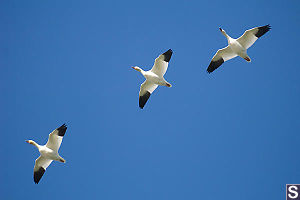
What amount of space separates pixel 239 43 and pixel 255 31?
0.85 metres

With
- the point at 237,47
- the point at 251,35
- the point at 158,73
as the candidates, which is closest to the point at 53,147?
the point at 158,73

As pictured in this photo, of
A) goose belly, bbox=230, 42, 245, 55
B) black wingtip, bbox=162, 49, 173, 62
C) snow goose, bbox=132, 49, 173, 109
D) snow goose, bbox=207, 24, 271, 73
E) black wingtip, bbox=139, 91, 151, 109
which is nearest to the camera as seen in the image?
snow goose, bbox=207, 24, 271, 73

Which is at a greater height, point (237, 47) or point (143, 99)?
point (237, 47)

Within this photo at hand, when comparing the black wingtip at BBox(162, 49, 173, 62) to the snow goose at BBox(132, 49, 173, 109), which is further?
the snow goose at BBox(132, 49, 173, 109)

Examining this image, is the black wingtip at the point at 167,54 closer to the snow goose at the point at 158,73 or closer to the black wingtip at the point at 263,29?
the snow goose at the point at 158,73

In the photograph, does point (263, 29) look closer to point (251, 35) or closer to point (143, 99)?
point (251, 35)

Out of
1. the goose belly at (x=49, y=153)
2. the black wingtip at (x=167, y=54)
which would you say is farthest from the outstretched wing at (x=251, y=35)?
the goose belly at (x=49, y=153)

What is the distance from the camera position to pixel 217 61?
1880 centimetres

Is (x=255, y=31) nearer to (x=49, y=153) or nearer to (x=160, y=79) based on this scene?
(x=160, y=79)

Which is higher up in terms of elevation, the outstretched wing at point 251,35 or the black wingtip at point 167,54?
the outstretched wing at point 251,35

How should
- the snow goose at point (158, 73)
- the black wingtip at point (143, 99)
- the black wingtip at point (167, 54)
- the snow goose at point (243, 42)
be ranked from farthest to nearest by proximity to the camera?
the black wingtip at point (143, 99) < the snow goose at point (158, 73) < the black wingtip at point (167, 54) < the snow goose at point (243, 42)

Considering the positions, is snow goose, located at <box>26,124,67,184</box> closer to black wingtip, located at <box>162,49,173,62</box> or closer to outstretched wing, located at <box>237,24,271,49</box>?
black wingtip, located at <box>162,49,173,62</box>

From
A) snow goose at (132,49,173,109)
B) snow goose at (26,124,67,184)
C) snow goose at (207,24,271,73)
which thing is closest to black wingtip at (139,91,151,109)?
snow goose at (132,49,173,109)

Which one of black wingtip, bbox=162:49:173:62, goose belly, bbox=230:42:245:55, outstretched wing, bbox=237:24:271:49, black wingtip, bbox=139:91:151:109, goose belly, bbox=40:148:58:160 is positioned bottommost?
goose belly, bbox=40:148:58:160
